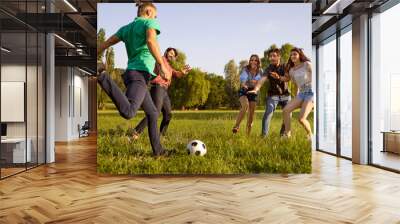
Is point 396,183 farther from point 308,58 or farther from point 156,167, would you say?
point 156,167

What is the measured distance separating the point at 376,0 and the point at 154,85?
152 inches

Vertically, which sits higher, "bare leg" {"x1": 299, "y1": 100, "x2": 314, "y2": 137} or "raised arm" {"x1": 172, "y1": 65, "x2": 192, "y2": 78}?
"raised arm" {"x1": 172, "y1": 65, "x2": 192, "y2": 78}

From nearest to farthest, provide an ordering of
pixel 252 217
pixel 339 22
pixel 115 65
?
pixel 252 217 < pixel 115 65 < pixel 339 22

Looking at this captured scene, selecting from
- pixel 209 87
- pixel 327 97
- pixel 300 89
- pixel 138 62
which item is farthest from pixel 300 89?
pixel 327 97

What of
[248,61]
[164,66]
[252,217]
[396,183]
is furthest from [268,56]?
A: [252,217]

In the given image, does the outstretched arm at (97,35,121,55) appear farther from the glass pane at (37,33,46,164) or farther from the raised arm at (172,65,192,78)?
the glass pane at (37,33,46,164)

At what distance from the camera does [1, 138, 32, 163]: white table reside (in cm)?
627

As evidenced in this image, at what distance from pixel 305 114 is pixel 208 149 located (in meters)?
1.58

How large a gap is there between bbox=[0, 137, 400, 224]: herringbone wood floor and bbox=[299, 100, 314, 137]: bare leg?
0.74 meters

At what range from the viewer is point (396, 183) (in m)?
5.88

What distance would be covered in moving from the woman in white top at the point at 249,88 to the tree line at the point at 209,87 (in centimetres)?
6

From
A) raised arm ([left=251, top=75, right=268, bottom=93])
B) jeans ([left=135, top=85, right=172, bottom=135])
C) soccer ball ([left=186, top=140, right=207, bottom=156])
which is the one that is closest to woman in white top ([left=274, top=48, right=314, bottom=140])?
raised arm ([left=251, top=75, right=268, bottom=93])

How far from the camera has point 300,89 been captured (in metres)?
6.53

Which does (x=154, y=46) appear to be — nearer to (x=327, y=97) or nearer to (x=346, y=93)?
(x=346, y=93)
